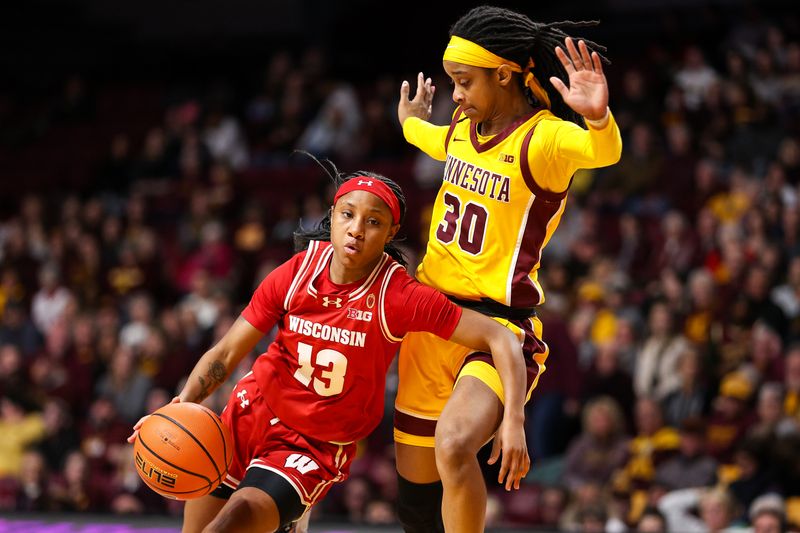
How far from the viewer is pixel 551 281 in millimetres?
10195

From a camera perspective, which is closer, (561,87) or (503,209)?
(561,87)

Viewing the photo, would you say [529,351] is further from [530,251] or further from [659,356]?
[659,356]

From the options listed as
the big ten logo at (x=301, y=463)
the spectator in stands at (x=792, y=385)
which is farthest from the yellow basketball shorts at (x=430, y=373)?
the spectator in stands at (x=792, y=385)

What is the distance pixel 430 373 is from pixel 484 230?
2.03 ft

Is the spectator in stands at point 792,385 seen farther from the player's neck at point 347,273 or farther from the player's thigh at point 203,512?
the player's thigh at point 203,512

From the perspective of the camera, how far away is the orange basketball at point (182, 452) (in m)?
4.30

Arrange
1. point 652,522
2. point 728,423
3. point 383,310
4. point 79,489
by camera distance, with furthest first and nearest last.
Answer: point 79,489, point 728,423, point 652,522, point 383,310

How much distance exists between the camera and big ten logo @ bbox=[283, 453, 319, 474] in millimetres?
4434

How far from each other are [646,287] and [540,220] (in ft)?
19.1

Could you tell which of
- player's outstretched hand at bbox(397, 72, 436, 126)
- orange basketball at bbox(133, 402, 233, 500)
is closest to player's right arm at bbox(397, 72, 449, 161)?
player's outstretched hand at bbox(397, 72, 436, 126)

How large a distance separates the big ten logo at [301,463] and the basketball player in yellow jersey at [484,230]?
0.41 m

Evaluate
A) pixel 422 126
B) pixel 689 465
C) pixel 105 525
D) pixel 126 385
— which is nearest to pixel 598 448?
pixel 689 465

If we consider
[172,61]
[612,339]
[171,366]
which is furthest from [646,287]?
[172,61]

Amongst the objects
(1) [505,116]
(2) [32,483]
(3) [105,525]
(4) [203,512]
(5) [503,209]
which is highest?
(1) [505,116]
